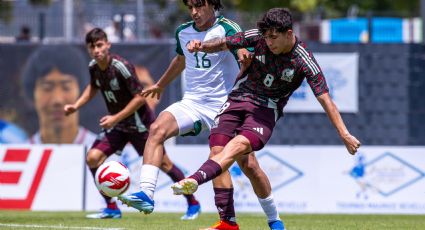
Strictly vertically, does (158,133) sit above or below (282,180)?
above

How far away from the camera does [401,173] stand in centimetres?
1545

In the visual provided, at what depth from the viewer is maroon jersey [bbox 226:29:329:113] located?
906cm

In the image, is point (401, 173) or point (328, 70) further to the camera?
point (328, 70)

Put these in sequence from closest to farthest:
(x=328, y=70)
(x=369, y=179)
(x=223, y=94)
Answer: (x=223, y=94) < (x=369, y=179) < (x=328, y=70)

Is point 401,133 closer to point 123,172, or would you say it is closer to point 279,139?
point 279,139

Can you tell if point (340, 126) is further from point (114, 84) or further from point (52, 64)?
point (52, 64)

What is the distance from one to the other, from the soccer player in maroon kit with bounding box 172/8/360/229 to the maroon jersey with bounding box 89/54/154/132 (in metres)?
3.05

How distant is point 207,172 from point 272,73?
1.23m

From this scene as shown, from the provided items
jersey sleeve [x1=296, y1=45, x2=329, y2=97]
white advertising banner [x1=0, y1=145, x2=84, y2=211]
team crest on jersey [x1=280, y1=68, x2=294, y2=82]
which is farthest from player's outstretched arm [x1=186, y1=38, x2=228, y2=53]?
white advertising banner [x1=0, y1=145, x2=84, y2=211]

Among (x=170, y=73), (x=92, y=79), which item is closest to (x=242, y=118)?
(x=170, y=73)

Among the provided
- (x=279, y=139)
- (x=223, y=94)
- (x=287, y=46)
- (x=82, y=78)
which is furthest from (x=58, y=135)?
(x=287, y=46)

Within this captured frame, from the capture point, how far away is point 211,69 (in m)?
10.4

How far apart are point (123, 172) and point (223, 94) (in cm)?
143

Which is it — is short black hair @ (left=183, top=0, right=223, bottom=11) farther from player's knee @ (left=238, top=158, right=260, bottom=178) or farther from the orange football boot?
the orange football boot
